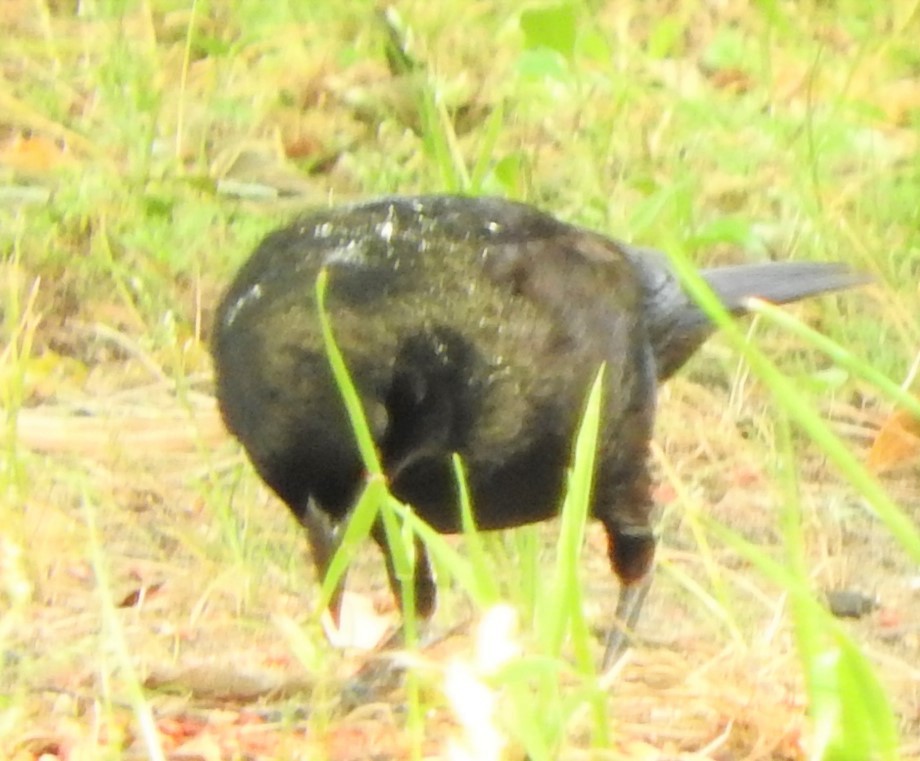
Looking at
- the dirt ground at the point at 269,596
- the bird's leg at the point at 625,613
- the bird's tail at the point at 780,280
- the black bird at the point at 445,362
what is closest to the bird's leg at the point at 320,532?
the black bird at the point at 445,362

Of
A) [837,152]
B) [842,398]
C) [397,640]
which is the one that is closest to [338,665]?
[397,640]

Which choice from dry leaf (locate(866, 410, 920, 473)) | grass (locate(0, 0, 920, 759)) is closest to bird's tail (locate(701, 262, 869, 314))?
grass (locate(0, 0, 920, 759))

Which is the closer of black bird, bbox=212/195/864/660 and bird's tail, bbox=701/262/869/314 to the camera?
black bird, bbox=212/195/864/660

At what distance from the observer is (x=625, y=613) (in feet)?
7.84

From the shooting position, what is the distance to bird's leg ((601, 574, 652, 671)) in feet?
7.45

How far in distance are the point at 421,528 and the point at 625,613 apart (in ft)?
3.82

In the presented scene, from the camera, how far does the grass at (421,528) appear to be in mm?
1675

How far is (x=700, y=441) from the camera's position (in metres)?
2.98

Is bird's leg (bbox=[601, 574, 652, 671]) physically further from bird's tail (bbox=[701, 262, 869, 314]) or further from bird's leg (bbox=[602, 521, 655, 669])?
bird's tail (bbox=[701, 262, 869, 314])

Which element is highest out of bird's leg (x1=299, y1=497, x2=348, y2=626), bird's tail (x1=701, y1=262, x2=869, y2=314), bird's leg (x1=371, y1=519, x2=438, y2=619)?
bird's leg (x1=299, y1=497, x2=348, y2=626)

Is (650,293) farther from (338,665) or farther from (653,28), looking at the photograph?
(653,28)

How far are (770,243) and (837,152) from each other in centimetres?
33

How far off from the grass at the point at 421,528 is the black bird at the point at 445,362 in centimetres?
13

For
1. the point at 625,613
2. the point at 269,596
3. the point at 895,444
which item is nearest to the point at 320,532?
the point at 269,596
